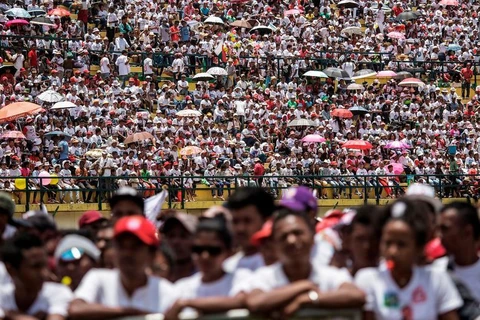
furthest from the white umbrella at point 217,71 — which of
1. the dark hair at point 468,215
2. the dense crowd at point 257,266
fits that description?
the dark hair at point 468,215

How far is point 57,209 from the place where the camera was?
27.5m

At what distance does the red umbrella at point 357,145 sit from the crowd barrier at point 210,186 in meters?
2.32

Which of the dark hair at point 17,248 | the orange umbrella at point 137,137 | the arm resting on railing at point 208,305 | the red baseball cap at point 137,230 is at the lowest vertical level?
the orange umbrella at point 137,137

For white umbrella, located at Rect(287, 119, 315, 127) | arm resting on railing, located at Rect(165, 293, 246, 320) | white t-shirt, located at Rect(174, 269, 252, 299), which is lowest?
white umbrella, located at Rect(287, 119, 315, 127)

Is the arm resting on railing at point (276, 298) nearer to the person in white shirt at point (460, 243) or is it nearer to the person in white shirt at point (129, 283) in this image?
the person in white shirt at point (129, 283)

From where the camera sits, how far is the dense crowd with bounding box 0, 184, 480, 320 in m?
7.95

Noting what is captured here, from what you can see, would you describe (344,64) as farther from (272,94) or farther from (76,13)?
(76,13)

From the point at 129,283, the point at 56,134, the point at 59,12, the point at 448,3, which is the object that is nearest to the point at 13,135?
the point at 56,134

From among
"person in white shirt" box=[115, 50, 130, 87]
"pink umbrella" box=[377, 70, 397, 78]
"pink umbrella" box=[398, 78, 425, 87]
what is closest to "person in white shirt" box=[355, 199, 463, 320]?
"person in white shirt" box=[115, 50, 130, 87]

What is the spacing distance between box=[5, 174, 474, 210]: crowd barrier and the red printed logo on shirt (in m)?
19.0

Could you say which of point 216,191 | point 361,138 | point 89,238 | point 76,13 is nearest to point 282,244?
point 89,238

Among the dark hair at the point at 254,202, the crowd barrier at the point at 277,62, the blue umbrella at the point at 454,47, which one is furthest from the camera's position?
the blue umbrella at the point at 454,47

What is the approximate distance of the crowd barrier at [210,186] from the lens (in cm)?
2742

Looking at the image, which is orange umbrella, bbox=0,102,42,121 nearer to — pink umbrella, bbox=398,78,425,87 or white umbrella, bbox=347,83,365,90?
white umbrella, bbox=347,83,365,90
